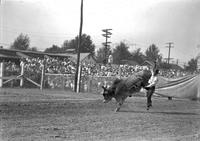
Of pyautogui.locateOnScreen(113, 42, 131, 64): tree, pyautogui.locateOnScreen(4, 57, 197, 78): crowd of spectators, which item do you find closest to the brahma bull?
pyautogui.locateOnScreen(4, 57, 197, 78): crowd of spectators

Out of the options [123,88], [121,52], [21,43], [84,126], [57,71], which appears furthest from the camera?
[21,43]

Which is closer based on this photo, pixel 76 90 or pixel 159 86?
pixel 159 86

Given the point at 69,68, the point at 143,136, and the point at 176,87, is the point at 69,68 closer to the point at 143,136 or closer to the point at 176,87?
the point at 176,87

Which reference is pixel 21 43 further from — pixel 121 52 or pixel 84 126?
pixel 84 126

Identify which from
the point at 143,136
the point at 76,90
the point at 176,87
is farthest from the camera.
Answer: the point at 76,90

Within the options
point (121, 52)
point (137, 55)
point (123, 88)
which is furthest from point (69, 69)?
point (137, 55)

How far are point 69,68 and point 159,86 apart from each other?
10.8 metres

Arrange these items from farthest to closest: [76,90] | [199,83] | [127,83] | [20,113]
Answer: [76,90]
[199,83]
[127,83]
[20,113]

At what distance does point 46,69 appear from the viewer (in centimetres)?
3164

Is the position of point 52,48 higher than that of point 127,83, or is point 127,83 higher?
point 52,48

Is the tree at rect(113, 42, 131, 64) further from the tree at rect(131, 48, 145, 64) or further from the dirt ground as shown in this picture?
the dirt ground

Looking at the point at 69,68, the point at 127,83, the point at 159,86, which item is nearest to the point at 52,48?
the point at 69,68

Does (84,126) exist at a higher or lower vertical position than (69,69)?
lower

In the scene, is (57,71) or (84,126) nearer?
(84,126)
